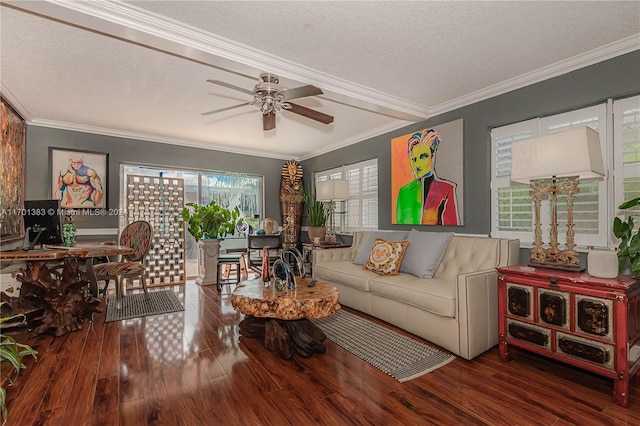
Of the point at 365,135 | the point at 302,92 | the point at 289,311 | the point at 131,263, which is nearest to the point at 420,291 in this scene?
the point at 289,311

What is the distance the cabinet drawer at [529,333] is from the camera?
7.14 feet

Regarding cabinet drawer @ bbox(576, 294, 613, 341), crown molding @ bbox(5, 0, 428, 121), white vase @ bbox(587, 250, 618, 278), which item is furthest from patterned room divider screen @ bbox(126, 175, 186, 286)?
white vase @ bbox(587, 250, 618, 278)

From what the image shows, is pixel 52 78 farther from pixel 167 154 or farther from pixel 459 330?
pixel 459 330

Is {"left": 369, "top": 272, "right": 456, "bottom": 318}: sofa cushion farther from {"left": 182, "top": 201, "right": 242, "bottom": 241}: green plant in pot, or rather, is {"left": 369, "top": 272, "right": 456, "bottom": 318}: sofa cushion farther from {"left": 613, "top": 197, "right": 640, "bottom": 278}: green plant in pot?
{"left": 182, "top": 201, "right": 242, "bottom": 241}: green plant in pot

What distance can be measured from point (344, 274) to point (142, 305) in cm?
252

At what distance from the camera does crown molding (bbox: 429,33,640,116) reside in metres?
2.43

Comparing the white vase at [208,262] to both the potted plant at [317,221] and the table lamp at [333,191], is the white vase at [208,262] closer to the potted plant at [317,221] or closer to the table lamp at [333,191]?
the potted plant at [317,221]

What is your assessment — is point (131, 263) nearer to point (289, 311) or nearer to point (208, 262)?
point (208, 262)

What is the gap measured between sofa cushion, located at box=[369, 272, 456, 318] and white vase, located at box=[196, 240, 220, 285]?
296cm

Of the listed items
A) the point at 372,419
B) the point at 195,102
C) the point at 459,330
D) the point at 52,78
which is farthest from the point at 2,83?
the point at 459,330

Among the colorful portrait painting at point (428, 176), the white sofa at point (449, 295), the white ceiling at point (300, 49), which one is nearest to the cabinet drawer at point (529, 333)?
the white sofa at point (449, 295)

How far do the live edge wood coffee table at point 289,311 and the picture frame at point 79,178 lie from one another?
11.5ft

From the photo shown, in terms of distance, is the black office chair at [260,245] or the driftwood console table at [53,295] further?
the black office chair at [260,245]

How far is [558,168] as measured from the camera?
2.16 meters
